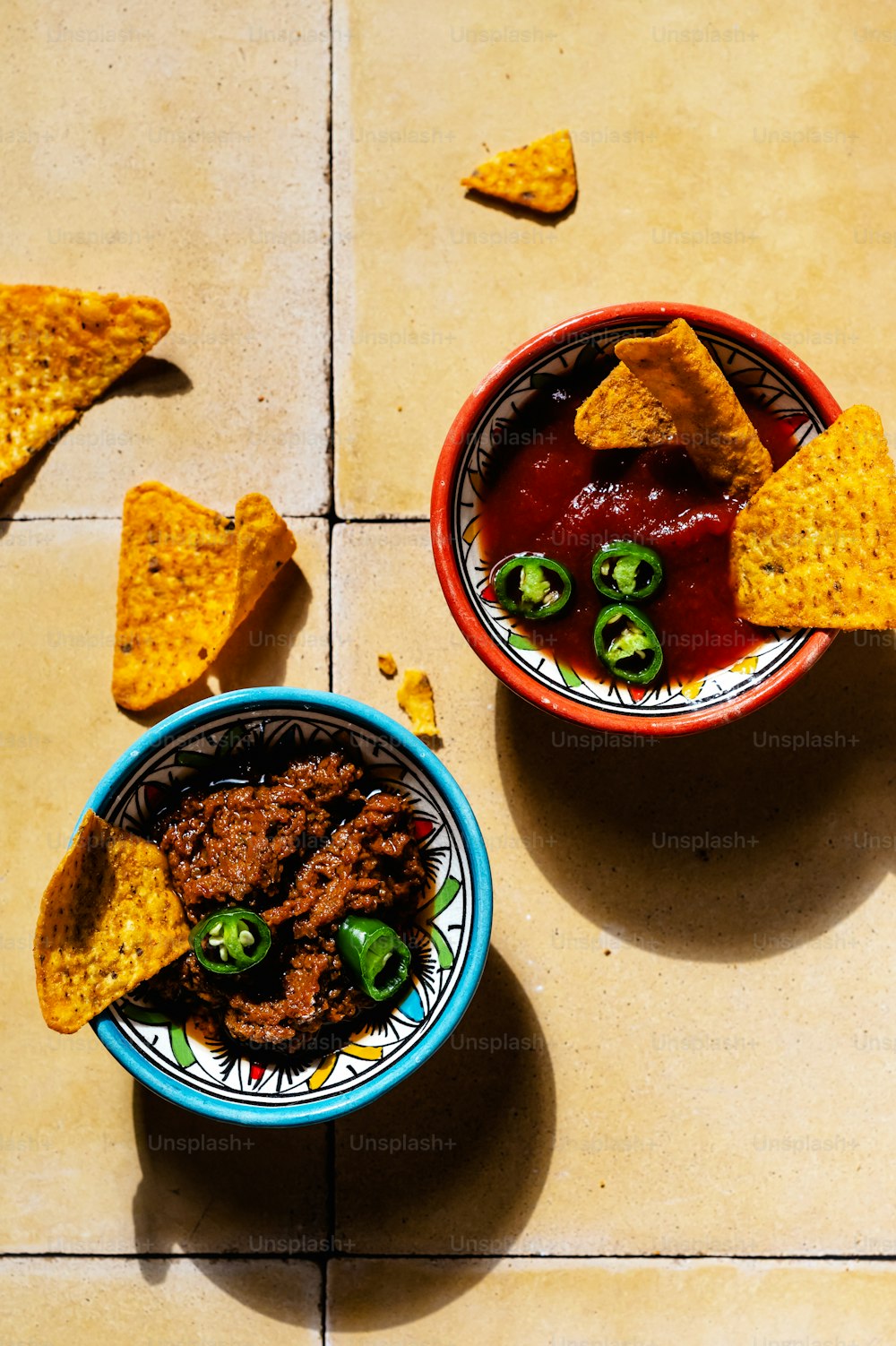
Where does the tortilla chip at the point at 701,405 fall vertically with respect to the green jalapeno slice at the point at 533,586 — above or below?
above

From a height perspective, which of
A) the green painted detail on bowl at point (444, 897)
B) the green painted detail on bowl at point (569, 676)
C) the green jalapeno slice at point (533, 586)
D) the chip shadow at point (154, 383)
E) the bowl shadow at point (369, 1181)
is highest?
the chip shadow at point (154, 383)

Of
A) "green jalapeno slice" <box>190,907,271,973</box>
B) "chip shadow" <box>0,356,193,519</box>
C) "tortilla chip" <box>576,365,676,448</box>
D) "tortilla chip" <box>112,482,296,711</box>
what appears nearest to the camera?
"green jalapeno slice" <box>190,907,271,973</box>

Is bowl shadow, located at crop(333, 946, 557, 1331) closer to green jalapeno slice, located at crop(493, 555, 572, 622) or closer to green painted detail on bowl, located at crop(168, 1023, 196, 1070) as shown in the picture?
green painted detail on bowl, located at crop(168, 1023, 196, 1070)

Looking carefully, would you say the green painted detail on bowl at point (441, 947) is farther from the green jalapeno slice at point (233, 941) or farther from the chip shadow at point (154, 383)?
the chip shadow at point (154, 383)

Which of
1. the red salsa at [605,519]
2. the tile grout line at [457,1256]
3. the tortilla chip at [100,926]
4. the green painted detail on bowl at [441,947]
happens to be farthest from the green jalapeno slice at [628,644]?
the tile grout line at [457,1256]

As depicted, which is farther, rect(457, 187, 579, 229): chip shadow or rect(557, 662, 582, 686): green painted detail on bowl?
rect(457, 187, 579, 229): chip shadow

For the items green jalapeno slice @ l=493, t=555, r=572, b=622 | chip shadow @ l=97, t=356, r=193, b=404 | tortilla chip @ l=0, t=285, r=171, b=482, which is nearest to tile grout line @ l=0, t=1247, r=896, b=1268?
green jalapeno slice @ l=493, t=555, r=572, b=622
